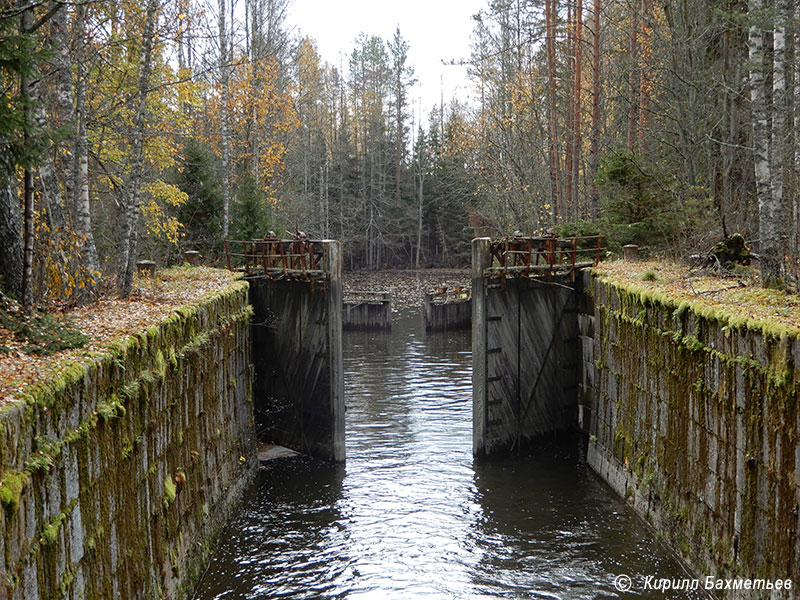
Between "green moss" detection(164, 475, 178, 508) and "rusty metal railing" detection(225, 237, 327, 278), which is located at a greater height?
"rusty metal railing" detection(225, 237, 327, 278)

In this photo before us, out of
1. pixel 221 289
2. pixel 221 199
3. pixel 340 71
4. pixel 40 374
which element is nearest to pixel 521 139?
pixel 221 199

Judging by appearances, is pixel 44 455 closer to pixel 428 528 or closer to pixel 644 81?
pixel 428 528

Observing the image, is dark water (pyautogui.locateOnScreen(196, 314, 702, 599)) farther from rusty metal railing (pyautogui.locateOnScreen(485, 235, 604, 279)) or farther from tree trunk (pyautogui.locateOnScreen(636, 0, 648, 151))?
tree trunk (pyautogui.locateOnScreen(636, 0, 648, 151))

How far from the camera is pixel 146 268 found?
49.4 ft

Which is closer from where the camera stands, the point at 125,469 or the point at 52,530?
the point at 52,530

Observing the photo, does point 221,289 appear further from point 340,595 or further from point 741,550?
point 741,550

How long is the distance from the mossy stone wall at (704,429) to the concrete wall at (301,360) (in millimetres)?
5125

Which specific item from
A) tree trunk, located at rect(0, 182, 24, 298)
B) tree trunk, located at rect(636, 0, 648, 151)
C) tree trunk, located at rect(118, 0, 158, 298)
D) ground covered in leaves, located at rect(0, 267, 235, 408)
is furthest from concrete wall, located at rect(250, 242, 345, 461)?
tree trunk, located at rect(636, 0, 648, 151)

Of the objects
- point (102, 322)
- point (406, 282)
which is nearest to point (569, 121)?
point (102, 322)

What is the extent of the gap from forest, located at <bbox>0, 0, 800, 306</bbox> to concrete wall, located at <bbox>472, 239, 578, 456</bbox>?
2928 mm

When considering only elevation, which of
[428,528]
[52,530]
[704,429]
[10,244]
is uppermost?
[10,244]

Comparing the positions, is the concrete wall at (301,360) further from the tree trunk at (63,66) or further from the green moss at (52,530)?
the green moss at (52,530)

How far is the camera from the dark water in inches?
385

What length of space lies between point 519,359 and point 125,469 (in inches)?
385
